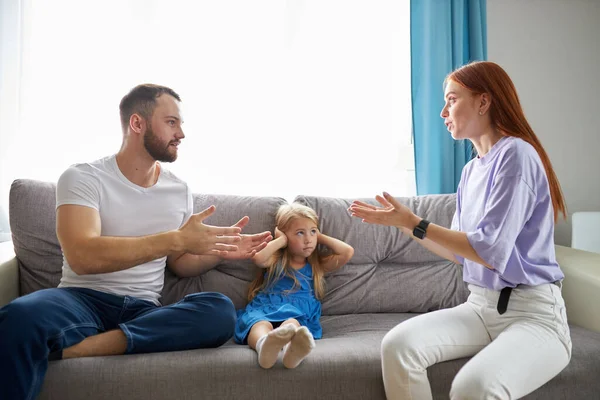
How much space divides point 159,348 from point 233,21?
191 cm

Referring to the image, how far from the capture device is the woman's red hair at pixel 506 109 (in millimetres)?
1615

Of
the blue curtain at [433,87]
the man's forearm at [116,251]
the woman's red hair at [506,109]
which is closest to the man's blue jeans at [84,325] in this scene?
the man's forearm at [116,251]

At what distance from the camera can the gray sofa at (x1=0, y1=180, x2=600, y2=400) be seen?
1.50 metres

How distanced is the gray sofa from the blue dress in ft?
0.24

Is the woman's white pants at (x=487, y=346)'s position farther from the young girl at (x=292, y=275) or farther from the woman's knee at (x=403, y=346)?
the young girl at (x=292, y=275)

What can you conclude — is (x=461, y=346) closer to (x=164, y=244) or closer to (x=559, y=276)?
(x=559, y=276)

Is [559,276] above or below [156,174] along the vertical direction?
below

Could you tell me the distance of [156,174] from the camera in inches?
78.4

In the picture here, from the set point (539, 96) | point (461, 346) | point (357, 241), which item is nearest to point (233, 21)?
point (357, 241)

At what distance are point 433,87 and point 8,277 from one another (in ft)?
7.38

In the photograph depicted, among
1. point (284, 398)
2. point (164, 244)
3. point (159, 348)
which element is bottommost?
point (284, 398)

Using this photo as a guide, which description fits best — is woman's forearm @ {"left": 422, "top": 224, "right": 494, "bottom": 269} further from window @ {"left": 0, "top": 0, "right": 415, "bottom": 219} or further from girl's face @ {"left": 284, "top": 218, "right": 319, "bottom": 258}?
window @ {"left": 0, "top": 0, "right": 415, "bottom": 219}

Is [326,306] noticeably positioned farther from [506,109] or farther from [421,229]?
[506,109]

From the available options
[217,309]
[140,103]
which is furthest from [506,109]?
[140,103]
